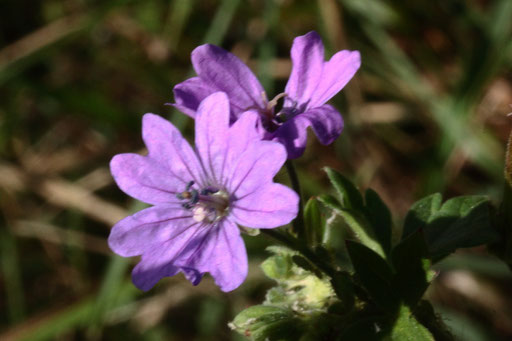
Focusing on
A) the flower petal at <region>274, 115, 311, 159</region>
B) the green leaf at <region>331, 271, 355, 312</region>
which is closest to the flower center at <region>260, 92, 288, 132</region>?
the flower petal at <region>274, 115, 311, 159</region>

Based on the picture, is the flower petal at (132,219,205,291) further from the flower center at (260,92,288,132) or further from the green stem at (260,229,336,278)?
the flower center at (260,92,288,132)

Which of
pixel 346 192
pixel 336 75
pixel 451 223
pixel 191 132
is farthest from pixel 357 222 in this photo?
pixel 191 132

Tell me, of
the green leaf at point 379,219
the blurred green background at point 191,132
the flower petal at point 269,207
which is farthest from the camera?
the blurred green background at point 191,132

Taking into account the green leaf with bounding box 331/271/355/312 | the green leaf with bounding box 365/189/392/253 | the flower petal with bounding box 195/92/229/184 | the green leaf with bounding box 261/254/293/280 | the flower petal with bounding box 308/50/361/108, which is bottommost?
the green leaf with bounding box 331/271/355/312

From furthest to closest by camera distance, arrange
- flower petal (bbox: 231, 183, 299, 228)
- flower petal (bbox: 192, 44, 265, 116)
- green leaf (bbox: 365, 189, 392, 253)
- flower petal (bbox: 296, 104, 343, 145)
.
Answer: green leaf (bbox: 365, 189, 392, 253), flower petal (bbox: 192, 44, 265, 116), flower petal (bbox: 296, 104, 343, 145), flower petal (bbox: 231, 183, 299, 228)

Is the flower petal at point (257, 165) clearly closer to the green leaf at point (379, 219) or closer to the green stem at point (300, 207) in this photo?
the green stem at point (300, 207)

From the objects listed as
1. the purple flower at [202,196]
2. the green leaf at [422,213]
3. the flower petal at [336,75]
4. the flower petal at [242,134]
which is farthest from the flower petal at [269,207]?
the green leaf at [422,213]

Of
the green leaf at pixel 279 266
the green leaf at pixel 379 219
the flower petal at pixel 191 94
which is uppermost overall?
the flower petal at pixel 191 94
